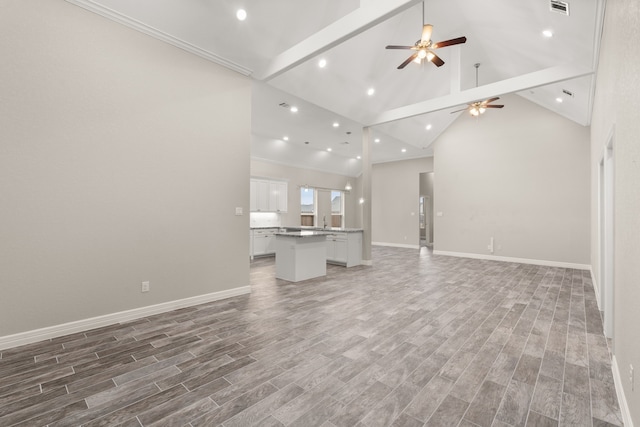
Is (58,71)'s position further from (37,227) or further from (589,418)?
(589,418)

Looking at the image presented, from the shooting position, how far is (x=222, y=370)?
230 centimetres

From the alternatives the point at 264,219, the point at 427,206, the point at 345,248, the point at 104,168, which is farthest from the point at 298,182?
the point at 104,168

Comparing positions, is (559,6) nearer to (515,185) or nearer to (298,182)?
(515,185)

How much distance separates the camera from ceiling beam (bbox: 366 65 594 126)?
4504 millimetres

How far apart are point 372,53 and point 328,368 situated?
5313 mm

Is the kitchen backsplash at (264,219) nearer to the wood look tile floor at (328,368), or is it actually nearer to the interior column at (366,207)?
the interior column at (366,207)

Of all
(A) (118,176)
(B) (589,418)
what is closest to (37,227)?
(A) (118,176)

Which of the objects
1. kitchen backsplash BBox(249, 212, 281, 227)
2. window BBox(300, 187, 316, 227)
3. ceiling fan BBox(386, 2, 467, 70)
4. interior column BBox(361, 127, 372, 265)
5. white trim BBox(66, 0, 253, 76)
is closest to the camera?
white trim BBox(66, 0, 253, 76)

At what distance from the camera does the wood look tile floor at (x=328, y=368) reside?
70.7 inches

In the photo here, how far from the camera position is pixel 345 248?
Answer: 698 centimetres

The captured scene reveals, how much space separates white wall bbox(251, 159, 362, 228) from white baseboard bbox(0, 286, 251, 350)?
5570 millimetres

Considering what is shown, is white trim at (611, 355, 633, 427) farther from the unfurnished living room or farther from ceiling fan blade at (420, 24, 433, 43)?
ceiling fan blade at (420, 24, 433, 43)

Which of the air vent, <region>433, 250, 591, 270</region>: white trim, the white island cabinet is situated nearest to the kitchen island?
the white island cabinet

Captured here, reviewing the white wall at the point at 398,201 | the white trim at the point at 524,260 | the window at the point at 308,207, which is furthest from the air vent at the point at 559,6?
the window at the point at 308,207
